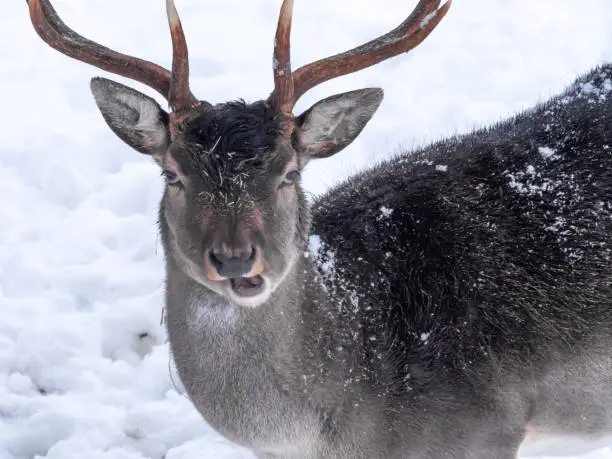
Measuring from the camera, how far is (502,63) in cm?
852

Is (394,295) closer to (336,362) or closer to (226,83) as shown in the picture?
(336,362)

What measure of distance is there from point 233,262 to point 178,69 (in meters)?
0.96

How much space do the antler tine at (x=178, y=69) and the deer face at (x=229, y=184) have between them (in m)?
0.08

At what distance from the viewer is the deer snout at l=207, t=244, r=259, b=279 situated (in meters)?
3.57

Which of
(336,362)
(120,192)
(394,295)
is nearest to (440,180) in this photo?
(394,295)

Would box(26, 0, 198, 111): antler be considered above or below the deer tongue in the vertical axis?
above

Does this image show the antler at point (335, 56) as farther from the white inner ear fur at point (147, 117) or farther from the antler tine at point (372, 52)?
the white inner ear fur at point (147, 117)

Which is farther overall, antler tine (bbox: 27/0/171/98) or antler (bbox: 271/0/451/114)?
antler tine (bbox: 27/0/171/98)

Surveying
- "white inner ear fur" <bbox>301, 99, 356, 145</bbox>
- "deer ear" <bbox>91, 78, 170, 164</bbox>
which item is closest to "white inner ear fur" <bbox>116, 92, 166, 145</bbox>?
"deer ear" <bbox>91, 78, 170, 164</bbox>

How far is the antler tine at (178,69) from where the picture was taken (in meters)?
3.91

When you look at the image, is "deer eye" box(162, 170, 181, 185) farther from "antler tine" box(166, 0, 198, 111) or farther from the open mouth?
the open mouth

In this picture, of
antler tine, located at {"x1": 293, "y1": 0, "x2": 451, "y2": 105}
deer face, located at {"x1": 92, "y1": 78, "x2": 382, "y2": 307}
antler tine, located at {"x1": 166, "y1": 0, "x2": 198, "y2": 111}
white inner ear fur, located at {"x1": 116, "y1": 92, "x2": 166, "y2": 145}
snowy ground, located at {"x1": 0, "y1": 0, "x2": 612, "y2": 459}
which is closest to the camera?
deer face, located at {"x1": 92, "y1": 78, "x2": 382, "y2": 307}

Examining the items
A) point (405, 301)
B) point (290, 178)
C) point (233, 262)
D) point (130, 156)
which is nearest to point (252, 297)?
point (233, 262)

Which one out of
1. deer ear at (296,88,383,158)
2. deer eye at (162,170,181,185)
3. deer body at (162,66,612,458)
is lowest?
deer body at (162,66,612,458)
